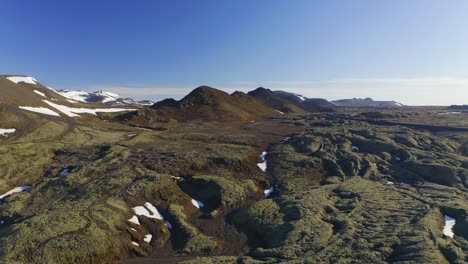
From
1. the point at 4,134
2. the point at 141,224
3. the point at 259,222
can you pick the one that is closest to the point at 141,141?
the point at 4,134

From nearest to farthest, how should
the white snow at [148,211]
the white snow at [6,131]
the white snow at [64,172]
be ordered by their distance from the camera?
the white snow at [148,211] → the white snow at [64,172] → the white snow at [6,131]

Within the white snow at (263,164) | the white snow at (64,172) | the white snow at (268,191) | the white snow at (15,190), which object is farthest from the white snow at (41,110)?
the white snow at (268,191)

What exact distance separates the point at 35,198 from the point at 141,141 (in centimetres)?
3203

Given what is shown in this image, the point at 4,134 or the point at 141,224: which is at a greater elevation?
the point at 4,134

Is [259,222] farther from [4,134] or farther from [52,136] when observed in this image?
[4,134]

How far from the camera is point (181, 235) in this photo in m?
40.7

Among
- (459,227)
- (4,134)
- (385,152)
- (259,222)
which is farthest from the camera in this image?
(4,134)

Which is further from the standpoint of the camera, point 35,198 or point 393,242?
point 35,198

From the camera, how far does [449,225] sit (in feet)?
135

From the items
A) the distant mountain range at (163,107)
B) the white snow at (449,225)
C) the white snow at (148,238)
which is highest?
the distant mountain range at (163,107)

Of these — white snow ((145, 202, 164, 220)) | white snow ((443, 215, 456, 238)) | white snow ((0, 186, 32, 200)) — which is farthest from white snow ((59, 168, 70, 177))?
white snow ((443, 215, 456, 238))

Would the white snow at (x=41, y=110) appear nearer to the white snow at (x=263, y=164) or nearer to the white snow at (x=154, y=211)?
the white snow at (x=263, y=164)

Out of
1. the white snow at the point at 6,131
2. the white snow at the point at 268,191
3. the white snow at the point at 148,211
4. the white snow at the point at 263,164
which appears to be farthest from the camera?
the white snow at the point at 6,131

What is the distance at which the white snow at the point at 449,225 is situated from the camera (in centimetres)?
3869
